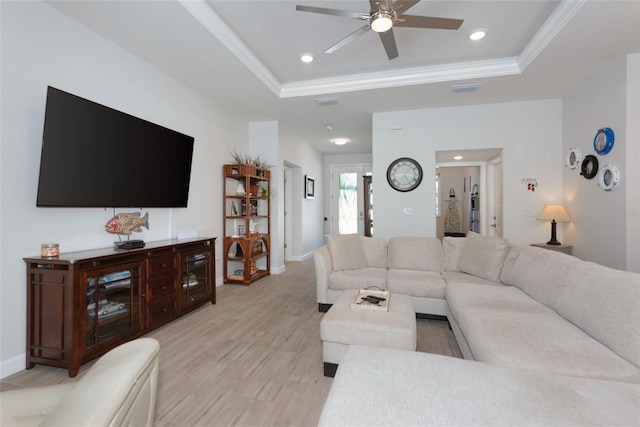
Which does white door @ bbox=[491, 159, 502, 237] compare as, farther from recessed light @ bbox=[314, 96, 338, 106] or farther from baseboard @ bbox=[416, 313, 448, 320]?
recessed light @ bbox=[314, 96, 338, 106]

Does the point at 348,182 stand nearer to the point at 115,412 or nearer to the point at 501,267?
the point at 501,267

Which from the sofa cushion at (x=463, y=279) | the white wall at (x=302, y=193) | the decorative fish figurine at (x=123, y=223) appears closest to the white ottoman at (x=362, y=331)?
the sofa cushion at (x=463, y=279)

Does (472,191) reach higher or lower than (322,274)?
higher

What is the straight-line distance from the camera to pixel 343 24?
2.80 meters

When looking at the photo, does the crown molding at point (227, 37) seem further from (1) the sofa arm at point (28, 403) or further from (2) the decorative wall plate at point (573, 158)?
(2) the decorative wall plate at point (573, 158)

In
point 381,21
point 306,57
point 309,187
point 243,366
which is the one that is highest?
point 306,57

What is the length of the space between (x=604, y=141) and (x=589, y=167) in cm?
40

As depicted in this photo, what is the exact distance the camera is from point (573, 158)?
156 inches

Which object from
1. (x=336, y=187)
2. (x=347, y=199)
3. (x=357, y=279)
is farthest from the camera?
(x=336, y=187)

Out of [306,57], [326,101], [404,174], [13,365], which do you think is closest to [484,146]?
[404,174]

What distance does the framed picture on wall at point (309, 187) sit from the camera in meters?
6.85

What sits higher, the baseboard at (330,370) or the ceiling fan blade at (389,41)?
the ceiling fan blade at (389,41)

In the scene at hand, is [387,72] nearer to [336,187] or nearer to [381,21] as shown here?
[381,21]

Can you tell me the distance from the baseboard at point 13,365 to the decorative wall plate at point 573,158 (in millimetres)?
6072
